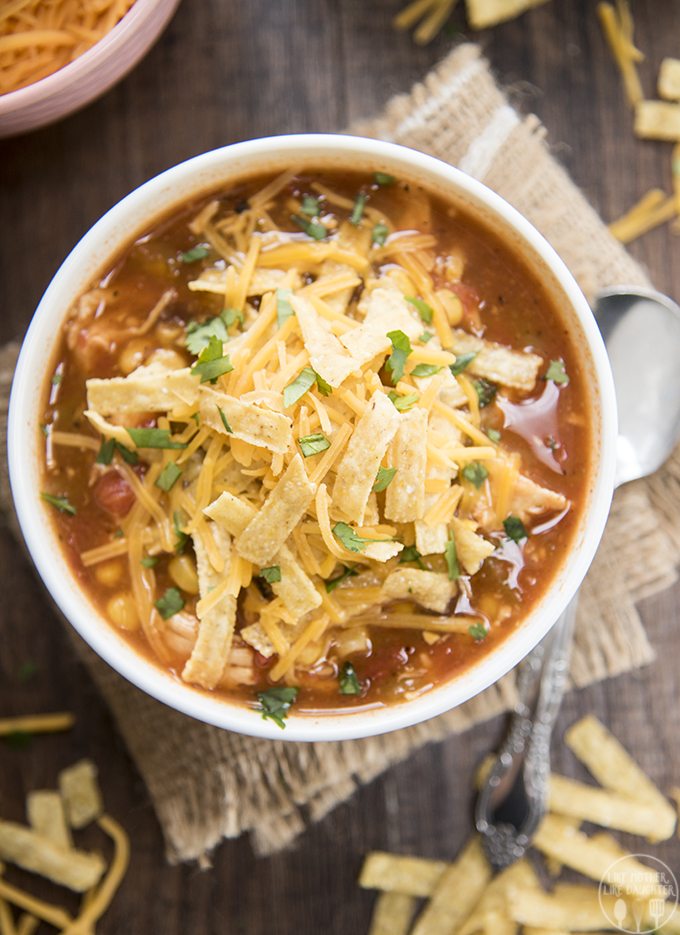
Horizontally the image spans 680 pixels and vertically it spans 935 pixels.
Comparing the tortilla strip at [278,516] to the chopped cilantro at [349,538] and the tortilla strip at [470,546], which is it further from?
the tortilla strip at [470,546]

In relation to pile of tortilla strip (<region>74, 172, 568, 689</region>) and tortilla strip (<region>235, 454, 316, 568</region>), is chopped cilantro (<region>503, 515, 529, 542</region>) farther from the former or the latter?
tortilla strip (<region>235, 454, 316, 568</region>)

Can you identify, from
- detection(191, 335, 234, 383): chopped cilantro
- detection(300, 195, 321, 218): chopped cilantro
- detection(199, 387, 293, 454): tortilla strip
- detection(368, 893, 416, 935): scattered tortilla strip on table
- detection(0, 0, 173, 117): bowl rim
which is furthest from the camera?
detection(368, 893, 416, 935): scattered tortilla strip on table

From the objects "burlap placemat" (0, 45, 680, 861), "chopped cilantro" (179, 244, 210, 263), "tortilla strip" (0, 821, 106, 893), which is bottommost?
"tortilla strip" (0, 821, 106, 893)

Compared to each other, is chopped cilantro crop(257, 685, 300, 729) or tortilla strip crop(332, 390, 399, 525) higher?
tortilla strip crop(332, 390, 399, 525)

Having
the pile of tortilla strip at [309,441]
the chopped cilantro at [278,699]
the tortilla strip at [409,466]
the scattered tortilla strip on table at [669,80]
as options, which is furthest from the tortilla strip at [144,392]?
the scattered tortilla strip on table at [669,80]

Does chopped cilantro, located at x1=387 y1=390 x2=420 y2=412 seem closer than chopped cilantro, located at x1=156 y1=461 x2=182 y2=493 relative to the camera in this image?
Yes

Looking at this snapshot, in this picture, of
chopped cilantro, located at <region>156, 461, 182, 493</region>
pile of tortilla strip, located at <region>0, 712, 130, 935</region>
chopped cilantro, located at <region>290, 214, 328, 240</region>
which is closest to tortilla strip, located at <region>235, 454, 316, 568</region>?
chopped cilantro, located at <region>156, 461, 182, 493</region>

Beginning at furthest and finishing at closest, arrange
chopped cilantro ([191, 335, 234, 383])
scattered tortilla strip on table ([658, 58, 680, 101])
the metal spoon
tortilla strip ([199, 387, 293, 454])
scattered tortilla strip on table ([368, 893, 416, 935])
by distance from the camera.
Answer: scattered tortilla strip on table ([368, 893, 416, 935]), scattered tortilla strip on table ([658, 58, 680, 101]), the metal spoon, chopped cilantro ([191, 335, 234, 383]), tortilla strip ([199, 387, 293, 454])
